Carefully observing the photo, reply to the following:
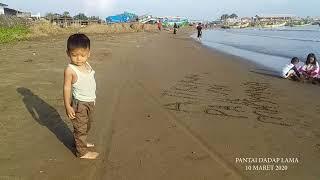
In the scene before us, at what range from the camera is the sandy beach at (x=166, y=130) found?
408 cm

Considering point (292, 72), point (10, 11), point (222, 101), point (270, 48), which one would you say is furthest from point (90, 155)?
point (10, 11)

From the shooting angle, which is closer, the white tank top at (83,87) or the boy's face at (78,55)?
the boy's face at (78,55)

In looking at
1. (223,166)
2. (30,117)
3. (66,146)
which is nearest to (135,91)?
(30,117)

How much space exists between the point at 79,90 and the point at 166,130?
149cm

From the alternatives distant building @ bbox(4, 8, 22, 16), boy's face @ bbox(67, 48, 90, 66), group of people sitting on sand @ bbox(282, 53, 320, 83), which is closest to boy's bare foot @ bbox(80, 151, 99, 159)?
boy's face @ bbox(67, 48, 90, 66)

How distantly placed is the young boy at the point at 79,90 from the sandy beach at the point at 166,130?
0.76 feet

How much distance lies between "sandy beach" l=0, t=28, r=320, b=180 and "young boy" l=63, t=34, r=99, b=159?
0.23 m

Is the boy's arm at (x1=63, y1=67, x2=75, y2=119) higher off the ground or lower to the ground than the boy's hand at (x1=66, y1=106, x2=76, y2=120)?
higher

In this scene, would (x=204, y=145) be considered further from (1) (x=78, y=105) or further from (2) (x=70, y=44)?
(2) (x=70, y=44)

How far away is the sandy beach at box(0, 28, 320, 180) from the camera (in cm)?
408

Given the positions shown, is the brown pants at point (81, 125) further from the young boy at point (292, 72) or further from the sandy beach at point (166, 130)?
the young boy at point (292, 72)

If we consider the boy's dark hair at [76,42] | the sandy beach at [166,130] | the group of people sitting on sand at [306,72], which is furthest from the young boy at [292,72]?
→ the boy's dark hair at [76,42]

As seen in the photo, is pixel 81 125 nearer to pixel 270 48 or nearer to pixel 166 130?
pixel 166 130

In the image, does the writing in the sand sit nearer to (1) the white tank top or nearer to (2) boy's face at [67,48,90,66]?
(1) the white tank top
